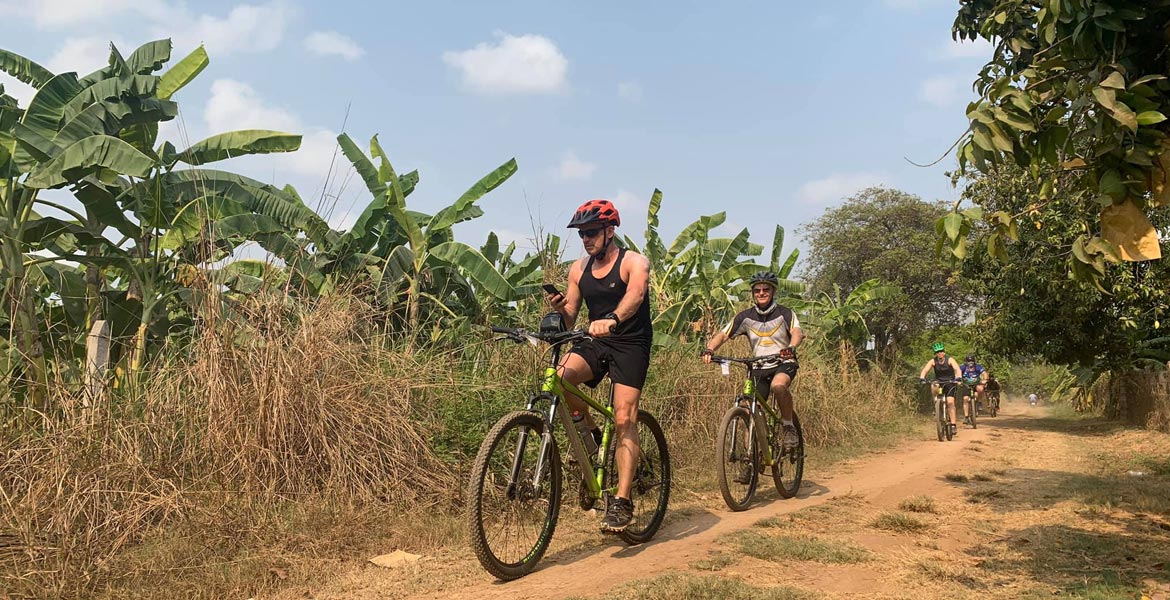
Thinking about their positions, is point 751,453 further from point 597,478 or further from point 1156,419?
point 1156,419

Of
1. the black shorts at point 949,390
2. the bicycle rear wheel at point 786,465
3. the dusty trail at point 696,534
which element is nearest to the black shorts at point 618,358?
the dusty trail at point 696,534

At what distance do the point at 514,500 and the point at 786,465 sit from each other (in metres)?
4.42

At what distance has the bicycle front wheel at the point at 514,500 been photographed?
439 cm

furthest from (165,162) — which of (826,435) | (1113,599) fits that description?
(1113,599)

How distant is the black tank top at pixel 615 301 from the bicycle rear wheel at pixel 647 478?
1.98ft

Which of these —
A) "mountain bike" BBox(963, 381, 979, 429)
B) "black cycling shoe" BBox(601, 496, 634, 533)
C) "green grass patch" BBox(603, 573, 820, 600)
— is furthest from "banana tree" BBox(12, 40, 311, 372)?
"mountain bike" BBox(963, 381, 979, 429)

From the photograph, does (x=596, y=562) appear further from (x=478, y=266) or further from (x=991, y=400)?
(x=991, y=400)

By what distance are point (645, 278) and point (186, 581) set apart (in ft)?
10.3

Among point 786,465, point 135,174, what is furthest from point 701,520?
point 135,174

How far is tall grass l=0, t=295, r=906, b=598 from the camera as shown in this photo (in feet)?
14.4

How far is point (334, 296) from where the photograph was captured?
6.66 meters

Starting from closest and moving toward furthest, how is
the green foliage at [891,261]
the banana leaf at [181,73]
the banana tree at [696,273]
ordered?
the banana leaf at [181,73], the banana tree at [696,273], the green foliage at [891,261]

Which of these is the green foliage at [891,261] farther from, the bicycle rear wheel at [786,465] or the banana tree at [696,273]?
the bicycle rear wheel at [786,465]

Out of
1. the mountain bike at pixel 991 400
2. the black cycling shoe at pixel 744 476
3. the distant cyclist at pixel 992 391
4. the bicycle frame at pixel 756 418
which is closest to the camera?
the black cycling shoe at pixel 744 476
